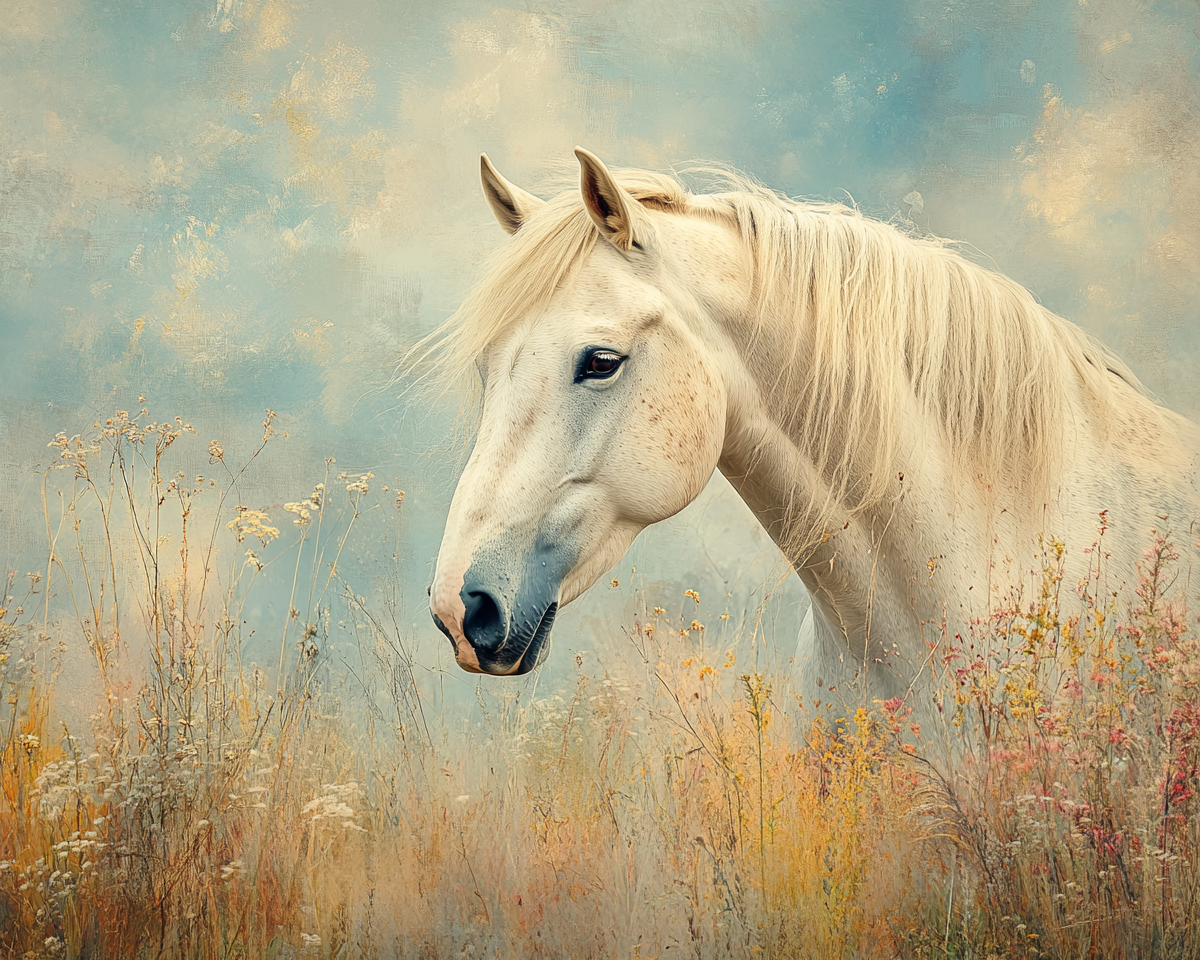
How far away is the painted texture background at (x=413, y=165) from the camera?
8.37 ft

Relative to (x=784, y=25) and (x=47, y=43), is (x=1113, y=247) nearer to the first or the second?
(x=784, y=25)

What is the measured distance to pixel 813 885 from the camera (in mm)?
1695

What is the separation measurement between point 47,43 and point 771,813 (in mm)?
3363

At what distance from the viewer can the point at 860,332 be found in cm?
168

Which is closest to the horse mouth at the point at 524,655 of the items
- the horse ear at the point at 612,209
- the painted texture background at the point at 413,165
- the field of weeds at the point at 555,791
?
the field of weeds at the point at 555,791

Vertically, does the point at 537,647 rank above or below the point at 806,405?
below

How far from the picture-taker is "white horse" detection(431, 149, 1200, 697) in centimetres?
157

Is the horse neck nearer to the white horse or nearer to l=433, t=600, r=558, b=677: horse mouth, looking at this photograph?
the white horse

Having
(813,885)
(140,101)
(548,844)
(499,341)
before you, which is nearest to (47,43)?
(140,101)

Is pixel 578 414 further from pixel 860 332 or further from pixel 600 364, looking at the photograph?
pixel 860 332

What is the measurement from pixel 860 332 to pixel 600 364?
0.59 metres

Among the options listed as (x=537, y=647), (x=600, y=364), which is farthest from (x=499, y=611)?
(x=600, y=364)

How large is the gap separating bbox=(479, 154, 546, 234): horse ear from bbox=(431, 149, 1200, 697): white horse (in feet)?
0.05

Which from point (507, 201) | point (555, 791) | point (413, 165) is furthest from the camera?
point (413, 165)
